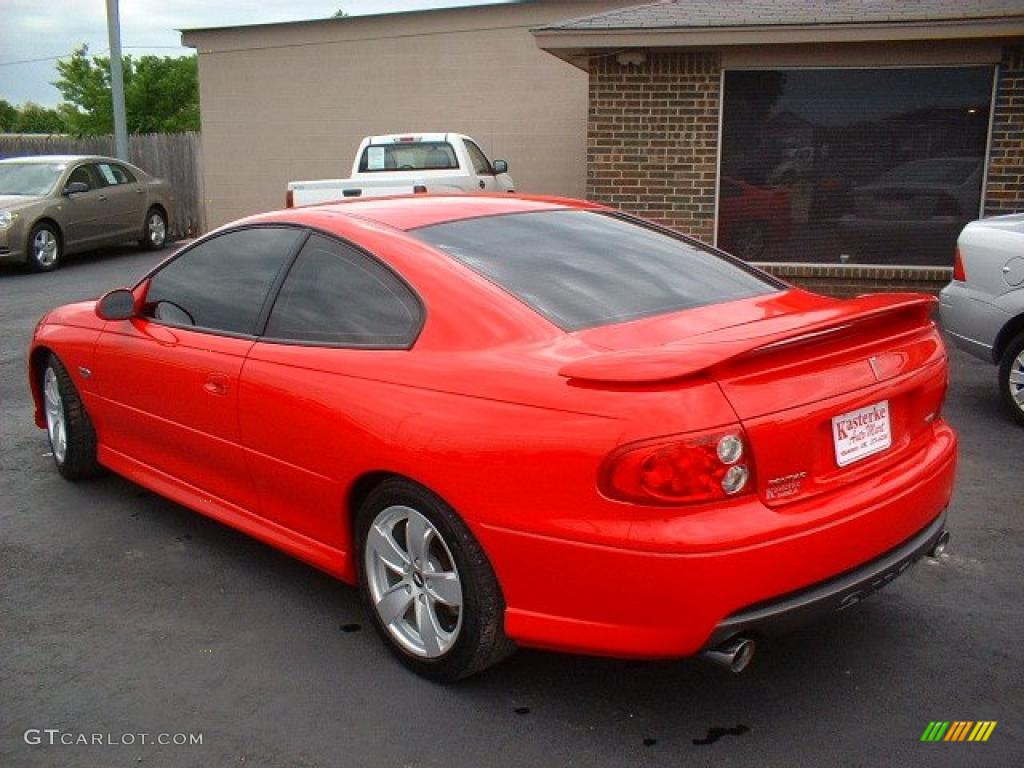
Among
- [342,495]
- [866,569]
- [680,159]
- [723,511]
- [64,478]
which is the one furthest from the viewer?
[680,159]

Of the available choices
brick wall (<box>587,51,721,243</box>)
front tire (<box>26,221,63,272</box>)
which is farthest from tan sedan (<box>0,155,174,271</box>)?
brick wall (<box>587,51,721,243</box>)

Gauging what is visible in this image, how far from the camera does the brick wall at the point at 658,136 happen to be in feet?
36.4

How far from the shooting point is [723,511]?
116 inches

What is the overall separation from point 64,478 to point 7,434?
1323 millimetres

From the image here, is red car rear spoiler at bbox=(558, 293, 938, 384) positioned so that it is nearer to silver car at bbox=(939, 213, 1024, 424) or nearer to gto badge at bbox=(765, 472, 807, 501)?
gto badge at bbox=(765, 472, 807, 501)

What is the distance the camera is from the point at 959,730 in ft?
10.6

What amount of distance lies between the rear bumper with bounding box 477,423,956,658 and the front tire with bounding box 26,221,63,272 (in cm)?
1386

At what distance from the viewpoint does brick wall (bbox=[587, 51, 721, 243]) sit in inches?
437

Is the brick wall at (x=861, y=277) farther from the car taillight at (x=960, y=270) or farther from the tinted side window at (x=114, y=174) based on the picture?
the tinted side window at (x=114, y=174)

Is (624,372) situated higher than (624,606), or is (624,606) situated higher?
(624,372)

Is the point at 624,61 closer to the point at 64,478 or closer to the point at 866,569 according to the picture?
the point at 64,478

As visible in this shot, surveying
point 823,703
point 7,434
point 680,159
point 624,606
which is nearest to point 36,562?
point 7,434

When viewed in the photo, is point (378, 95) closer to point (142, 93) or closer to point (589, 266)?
point (589, 266)

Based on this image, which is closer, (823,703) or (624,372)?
(624,372)
